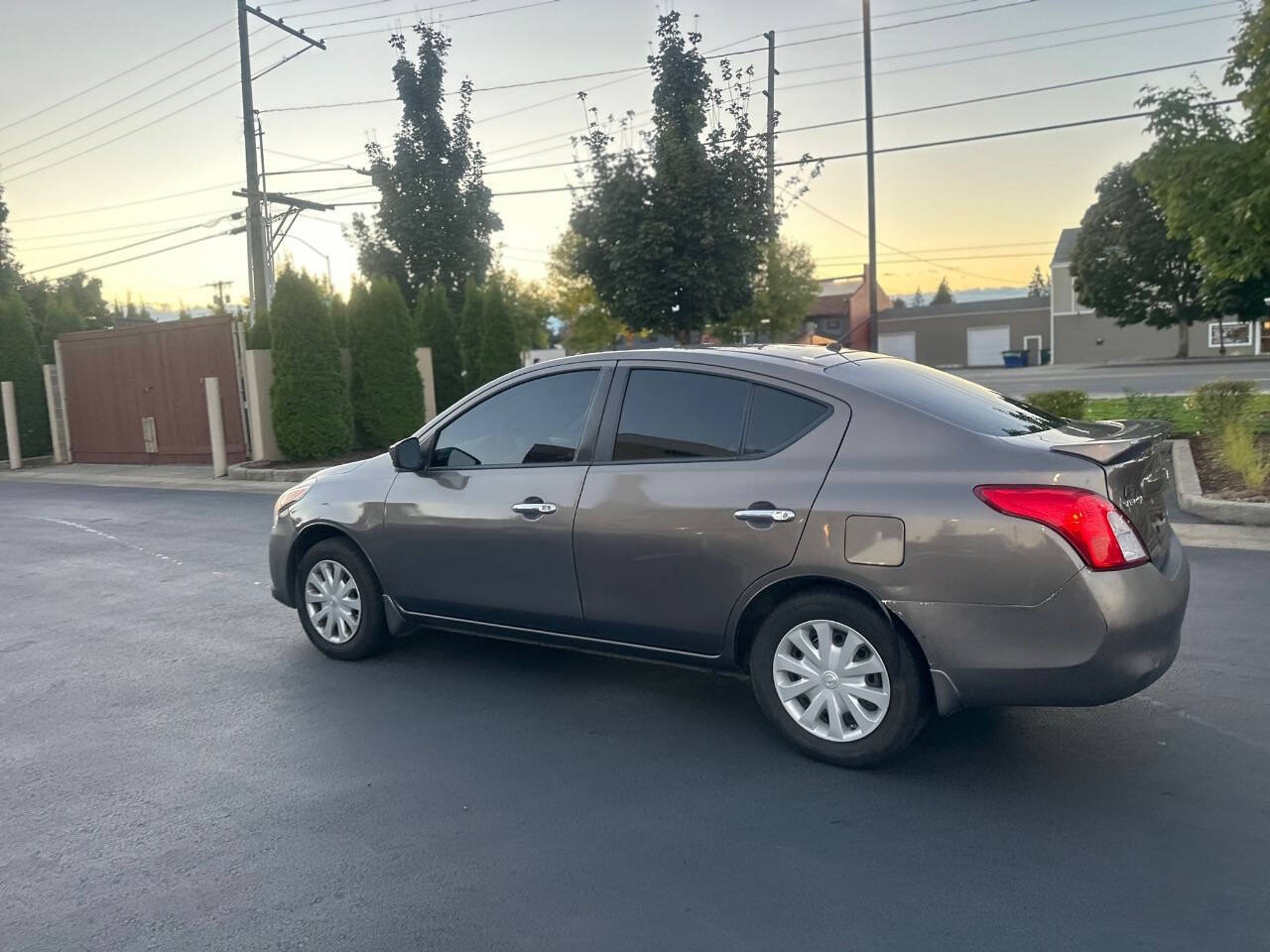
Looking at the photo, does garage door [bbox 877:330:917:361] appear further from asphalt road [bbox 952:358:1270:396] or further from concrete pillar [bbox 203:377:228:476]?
concrete pillar [bbox 203:377:228:476]

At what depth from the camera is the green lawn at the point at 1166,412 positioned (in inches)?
537

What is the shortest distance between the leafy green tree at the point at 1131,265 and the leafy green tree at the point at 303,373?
116 feet

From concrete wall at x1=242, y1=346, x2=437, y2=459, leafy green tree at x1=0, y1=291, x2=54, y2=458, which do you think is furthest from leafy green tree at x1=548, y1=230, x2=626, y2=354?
concrete wall at x1=242, y1=346, x2=437, y2=459

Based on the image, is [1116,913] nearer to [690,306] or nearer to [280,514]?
[280,514]

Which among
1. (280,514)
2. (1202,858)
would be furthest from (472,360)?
(1202,858)

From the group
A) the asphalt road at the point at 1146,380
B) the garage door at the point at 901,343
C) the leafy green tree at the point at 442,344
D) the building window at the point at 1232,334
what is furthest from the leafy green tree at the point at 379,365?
the garage door at the point at 901,343

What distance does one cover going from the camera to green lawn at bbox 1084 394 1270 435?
1365cm

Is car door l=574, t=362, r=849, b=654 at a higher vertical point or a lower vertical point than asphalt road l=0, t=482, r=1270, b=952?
higher

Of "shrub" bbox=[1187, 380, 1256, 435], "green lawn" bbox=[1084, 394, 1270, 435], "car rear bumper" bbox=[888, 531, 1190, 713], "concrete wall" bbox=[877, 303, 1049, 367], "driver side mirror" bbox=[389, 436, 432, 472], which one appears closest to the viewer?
"car rear bumper" bbox=[888, 531, 1190, 713]

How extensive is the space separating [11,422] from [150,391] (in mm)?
4889

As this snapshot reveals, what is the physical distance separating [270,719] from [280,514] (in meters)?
1.47

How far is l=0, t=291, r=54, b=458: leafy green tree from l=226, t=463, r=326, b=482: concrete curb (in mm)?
9022

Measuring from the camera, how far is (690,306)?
18844 millimetres

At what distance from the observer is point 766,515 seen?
4.33 m
